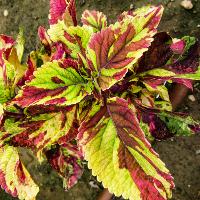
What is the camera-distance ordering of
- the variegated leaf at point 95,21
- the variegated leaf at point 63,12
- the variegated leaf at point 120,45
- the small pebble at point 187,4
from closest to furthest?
the variegated leaf at point 120,45 → the variegated leaf at point 63,12 → the variegated leaf at point 95,21 → the small pebble at point 187,4

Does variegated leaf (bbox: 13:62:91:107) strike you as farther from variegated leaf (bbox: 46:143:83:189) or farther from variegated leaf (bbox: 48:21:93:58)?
variegated leaf (bbox: 46:143:83:189)

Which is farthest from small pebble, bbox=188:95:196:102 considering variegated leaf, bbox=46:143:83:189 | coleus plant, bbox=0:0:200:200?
variegated leaf, bbox=46:143:83:189

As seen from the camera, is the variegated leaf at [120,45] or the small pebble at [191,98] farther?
the small pebble at [191,98]

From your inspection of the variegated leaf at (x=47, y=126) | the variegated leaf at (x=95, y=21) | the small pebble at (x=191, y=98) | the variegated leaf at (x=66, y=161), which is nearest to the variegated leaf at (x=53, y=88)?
the variegated leaf at (x=47, y=126)

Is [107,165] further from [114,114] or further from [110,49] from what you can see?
[110,49]

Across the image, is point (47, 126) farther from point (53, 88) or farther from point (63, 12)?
point (63, 12)

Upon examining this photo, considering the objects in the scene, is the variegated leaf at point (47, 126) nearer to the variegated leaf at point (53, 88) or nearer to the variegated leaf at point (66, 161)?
the variegated leaf at point (53, 88)

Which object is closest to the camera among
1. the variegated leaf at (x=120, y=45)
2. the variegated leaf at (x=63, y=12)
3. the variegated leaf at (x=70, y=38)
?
the variegated leaf at (x=120, y=45)

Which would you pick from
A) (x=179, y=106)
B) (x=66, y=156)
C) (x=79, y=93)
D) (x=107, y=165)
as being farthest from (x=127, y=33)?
(x=179, y=106)

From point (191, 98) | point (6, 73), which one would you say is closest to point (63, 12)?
point (6, 73)
